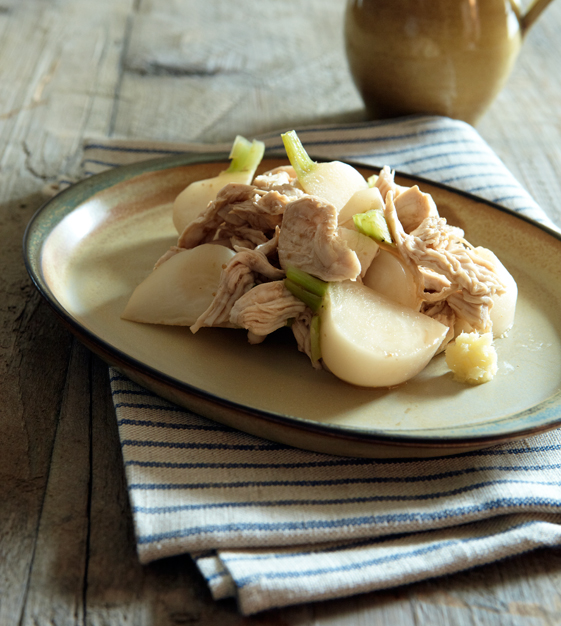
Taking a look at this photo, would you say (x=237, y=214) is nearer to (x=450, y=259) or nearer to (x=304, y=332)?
(x=304, y=332)

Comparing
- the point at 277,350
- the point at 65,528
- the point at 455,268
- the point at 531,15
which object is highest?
the point at 531,15

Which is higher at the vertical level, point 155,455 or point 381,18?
point 381,18

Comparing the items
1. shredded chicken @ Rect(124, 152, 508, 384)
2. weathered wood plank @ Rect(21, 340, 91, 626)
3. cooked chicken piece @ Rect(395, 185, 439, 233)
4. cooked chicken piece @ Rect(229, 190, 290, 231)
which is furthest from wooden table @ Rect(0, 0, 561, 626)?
cooked chicken piece @ Rect(395, 185, 439, 233)

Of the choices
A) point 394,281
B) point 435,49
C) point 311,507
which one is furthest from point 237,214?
point 435,49

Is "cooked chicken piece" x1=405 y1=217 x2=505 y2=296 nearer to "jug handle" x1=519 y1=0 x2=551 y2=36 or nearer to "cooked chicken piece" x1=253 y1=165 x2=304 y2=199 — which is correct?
"cooked chicken piece" x1=253 y1=165 x2=304 y2=199

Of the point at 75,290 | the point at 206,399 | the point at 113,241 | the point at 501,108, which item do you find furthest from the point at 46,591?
the point at 501,108

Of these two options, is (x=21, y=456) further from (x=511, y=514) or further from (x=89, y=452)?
(x=511, y=514)

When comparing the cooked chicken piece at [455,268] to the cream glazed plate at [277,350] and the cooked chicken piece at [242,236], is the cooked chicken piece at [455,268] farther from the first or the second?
the cooked chicken piece at [242,236]
